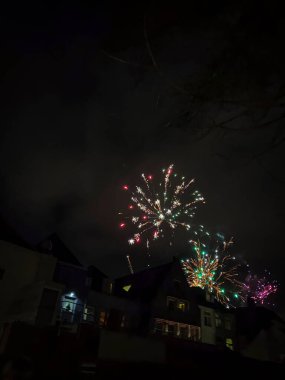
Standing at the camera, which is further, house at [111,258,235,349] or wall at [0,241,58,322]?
house at [111,258,235,349]

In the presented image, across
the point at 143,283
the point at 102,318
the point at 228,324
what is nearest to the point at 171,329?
the point at 143,283

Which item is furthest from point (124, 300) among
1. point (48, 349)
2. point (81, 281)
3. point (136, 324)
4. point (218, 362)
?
point (48, 349)

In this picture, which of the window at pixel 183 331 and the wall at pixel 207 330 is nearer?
the window at pixel 183 331

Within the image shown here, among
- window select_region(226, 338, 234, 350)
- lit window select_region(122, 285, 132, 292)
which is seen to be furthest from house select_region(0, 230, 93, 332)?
window select_region(226, 338, 234, 350)

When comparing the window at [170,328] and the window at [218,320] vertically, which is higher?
the window at [218,320]

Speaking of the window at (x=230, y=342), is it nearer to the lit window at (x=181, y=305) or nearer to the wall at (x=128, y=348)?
the lit window at (x=181, y=305)

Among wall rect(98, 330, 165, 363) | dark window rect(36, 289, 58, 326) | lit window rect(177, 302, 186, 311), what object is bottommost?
wall rect(98, 330, 165, 363)

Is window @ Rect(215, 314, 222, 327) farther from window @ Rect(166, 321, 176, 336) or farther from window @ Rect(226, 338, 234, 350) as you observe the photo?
window @ Rect(166, 321, 176, 336)

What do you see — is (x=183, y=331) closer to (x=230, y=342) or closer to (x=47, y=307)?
(x=230, y=342)

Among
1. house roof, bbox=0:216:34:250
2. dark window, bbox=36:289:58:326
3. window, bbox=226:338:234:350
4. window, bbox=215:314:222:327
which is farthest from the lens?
window, bbox=215:314:222:327

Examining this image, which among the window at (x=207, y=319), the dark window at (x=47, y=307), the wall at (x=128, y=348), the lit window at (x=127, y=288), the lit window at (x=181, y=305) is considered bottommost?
the wall at (x=128, y=348)

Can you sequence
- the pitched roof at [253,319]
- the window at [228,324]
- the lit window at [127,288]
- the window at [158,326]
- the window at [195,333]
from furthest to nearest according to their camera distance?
the pitched roof at [253,319] < the window at [228,324] < the lit window at [127,288] < the window at [195,333] < the window at [158,326]

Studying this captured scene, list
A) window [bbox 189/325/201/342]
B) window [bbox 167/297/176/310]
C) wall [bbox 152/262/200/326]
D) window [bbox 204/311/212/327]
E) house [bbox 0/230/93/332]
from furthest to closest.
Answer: window [bbox 204/311/212/327]
window [bbox 189/325/201/342]
window [bbox 167/297/176/310]
wall [bbox 152/262/200/326]
house [bbox 0/230/93/332]

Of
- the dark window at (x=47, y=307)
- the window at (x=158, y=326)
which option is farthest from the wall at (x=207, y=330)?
the dark window at (x=47, y=307)
